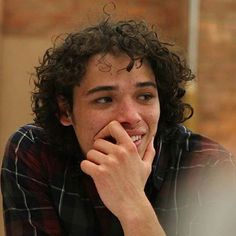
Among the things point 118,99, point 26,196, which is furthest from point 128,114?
point 26,196

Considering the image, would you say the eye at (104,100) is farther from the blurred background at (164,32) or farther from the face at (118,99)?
the blurred background at (164,32)

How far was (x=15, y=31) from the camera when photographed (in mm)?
3756

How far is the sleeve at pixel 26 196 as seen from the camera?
156 centimetres

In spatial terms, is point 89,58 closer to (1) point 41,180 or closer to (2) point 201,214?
(1) point 41,180

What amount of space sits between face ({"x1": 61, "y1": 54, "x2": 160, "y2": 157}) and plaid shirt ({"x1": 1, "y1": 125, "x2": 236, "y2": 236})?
6.0 inches

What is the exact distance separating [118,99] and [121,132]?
94mm

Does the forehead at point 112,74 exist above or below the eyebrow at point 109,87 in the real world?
above

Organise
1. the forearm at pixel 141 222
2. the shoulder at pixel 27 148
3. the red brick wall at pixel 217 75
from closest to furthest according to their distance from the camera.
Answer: the forearm at pixel 141 222
the shoulder at pixel 27 148
the red brick wall at pixel 217 75

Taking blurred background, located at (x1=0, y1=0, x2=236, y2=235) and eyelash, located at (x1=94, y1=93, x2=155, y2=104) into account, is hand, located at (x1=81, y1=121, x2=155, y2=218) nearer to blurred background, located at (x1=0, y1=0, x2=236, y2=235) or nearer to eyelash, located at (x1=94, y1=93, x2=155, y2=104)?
eyelash, located at (x1=94, y1=93, x2=155, y2=104)

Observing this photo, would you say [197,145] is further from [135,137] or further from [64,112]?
[64,112]

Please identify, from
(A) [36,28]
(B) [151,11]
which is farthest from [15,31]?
(B) [151,11]

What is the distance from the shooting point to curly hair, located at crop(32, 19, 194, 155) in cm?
158

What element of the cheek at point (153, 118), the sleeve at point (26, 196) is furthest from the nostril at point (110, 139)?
the sleeve at point (26, 196)

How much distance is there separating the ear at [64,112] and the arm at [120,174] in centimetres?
22
